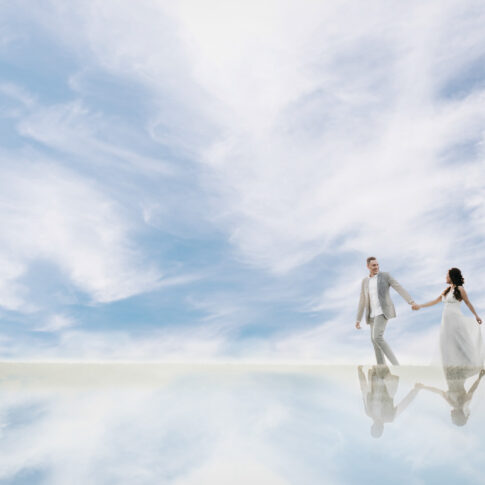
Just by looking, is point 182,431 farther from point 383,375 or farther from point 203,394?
point 383,375

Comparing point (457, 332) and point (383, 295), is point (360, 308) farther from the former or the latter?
point (457, 332)

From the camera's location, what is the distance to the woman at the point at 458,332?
1316 cm

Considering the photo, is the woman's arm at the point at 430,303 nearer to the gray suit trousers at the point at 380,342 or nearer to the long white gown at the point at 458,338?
the long white gown at the point at 458,338

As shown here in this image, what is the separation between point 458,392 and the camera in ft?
32.7

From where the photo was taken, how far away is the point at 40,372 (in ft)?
40.9

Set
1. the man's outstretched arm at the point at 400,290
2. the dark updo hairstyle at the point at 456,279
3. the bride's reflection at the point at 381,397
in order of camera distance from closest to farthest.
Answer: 1. the bride's reflection at the point at 381,397
2. the dark updo hairstyle at the point at 456,279
3. the man's outstretched arm at the point at 400,290

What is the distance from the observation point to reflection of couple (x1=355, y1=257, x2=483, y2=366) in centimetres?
1319

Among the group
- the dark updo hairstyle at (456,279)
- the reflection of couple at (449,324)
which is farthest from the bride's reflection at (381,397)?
the dark updo hairstyle at (456,279)

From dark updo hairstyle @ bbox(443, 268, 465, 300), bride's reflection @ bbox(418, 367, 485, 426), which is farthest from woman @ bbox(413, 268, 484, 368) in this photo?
bride's reflection @ bbox(418, 367, 485, 426)

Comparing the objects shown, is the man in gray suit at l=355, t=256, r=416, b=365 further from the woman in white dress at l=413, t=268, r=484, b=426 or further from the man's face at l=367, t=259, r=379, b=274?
the woman in white dress at l=413, t=268, r=484, b=426

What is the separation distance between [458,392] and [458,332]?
360 cm

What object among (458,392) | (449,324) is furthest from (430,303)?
(458,392)

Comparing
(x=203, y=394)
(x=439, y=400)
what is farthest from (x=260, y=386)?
(x=439, y=400)

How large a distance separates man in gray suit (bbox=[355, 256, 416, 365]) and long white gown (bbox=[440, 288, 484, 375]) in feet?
2.93
